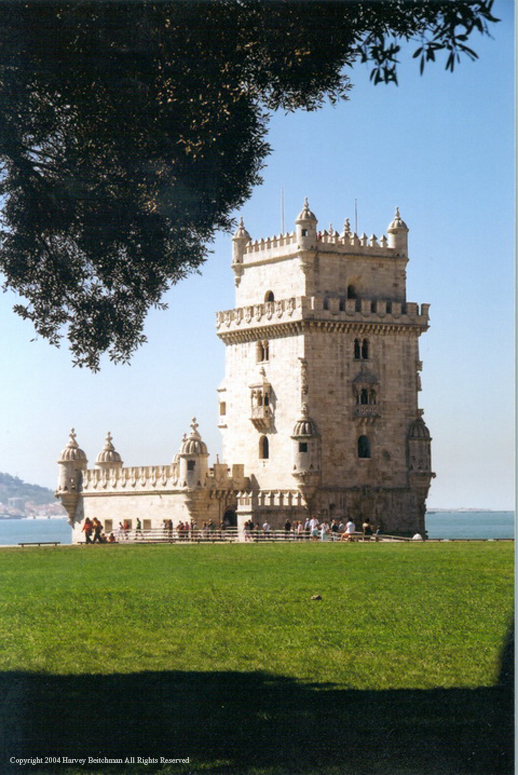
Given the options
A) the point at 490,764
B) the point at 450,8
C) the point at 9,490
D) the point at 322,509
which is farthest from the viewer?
the point at 322,509

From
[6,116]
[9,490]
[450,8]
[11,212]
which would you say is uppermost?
[450,8]

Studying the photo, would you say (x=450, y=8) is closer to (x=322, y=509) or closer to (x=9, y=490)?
(x=9, y=490)

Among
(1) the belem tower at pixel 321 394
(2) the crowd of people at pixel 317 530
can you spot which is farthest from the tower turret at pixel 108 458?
(2) the crowd of people at pixel 317 530

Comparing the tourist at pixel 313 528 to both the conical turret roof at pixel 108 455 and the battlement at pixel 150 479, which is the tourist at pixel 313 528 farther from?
the conical turret roof at pixel 108 455

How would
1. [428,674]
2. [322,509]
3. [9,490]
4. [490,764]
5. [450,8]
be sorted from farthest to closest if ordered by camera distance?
[322,509] → [9,490] → [428,674] → [450,8] → [490,764]

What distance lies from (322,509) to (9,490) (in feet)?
154

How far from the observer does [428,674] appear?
14039 mm

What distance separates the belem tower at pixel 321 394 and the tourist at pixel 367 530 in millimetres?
376

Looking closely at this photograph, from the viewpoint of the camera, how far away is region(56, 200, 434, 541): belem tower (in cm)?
6231

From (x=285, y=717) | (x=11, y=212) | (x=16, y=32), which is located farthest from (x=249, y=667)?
(x=16, y=32)

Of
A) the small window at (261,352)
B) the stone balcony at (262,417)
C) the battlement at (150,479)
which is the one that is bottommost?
the battlement at (150,479)

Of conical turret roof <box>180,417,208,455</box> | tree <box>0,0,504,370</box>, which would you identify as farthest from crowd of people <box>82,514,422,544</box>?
tree <box>0,0,504,370</box>

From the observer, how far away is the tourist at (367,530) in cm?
5572

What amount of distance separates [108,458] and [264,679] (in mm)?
57183
